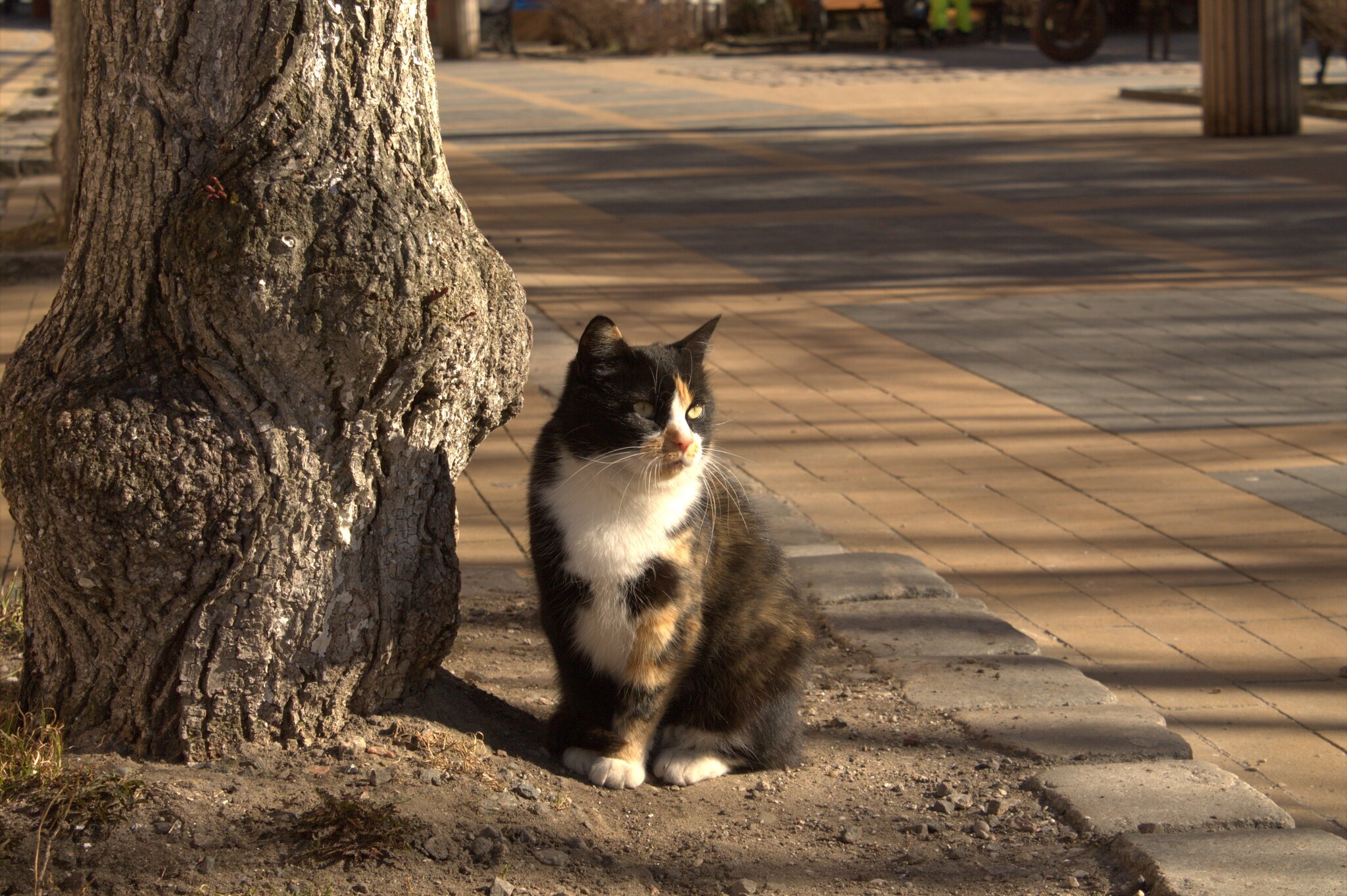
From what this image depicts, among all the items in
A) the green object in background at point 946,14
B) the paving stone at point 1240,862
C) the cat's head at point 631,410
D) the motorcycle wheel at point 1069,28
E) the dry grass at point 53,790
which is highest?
the green object in background at point 946,14

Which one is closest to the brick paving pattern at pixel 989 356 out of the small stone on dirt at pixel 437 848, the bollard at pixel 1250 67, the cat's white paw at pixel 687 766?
the bollard at pixel 1250 67

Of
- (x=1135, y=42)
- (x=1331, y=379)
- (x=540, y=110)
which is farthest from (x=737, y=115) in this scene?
(x=1135, y=42)

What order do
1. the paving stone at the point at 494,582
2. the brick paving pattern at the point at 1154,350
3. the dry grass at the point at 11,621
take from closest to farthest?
the dry grass at the point at 11,621 → the paving stone at the point at 494,582 → the brick paving pattern at the point at 1154,350

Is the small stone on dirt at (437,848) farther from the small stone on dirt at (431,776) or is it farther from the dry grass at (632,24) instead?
the dry grass at (632,24)

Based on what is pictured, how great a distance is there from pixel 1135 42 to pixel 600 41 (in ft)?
40.6

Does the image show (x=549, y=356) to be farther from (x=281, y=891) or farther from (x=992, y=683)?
(x=281, y=891)

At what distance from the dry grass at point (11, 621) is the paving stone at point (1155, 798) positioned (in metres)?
2.56

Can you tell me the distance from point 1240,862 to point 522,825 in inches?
53.9

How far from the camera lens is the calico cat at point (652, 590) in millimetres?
3059

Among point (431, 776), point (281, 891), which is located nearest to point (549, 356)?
point (431, 776)

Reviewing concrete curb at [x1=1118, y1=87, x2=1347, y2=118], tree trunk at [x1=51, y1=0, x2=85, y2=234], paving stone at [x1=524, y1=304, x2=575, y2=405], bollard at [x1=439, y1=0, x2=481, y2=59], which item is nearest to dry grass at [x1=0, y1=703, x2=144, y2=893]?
paving stone at [x1=524, y1=304, x2=575, y2=405]

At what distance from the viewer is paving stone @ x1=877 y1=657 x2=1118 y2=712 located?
3.57 metres

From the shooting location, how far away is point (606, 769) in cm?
313

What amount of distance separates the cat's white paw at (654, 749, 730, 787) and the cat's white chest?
0.89 feet
